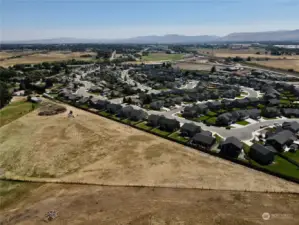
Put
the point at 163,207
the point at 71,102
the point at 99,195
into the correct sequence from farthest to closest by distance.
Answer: the point at 71,102
the point at 99,195
the point at 163,207

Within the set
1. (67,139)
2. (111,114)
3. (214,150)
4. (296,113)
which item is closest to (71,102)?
(111,114)

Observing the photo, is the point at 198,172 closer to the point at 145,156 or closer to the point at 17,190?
the point at 145,156

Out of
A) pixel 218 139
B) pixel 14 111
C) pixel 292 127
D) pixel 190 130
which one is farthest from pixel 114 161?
pixel 14 111

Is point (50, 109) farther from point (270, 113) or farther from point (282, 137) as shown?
point (270, 113)

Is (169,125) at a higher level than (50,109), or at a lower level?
higher

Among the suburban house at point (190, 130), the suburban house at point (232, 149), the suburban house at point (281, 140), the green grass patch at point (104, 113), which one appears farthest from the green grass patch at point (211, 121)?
the green grass patch at point (104, 113)

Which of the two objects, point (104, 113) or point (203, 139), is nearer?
point (203, 139)

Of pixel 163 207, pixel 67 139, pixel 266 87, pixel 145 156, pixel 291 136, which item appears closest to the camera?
pixel 163 207
